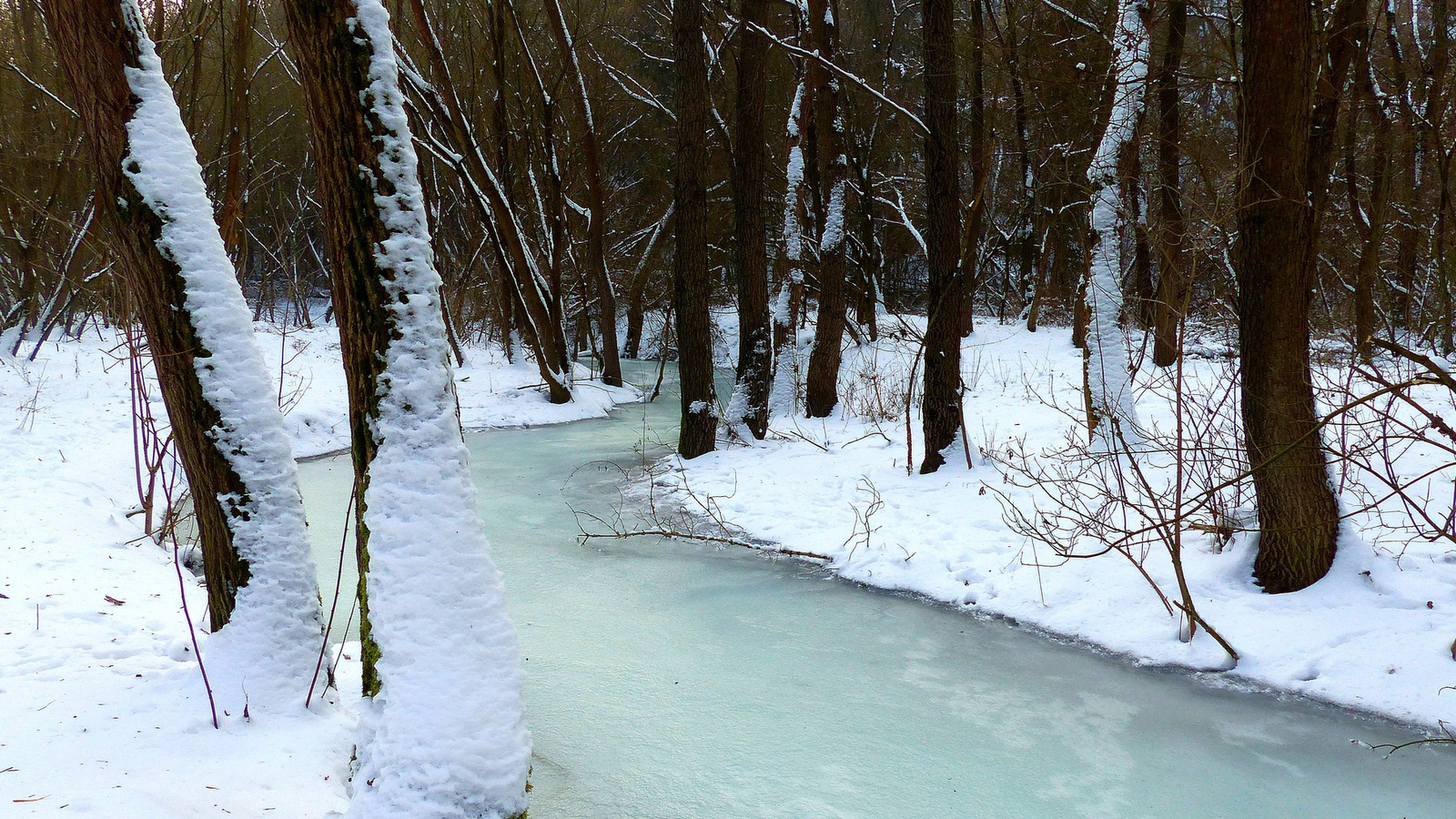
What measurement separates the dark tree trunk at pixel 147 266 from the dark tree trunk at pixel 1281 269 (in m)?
4.71

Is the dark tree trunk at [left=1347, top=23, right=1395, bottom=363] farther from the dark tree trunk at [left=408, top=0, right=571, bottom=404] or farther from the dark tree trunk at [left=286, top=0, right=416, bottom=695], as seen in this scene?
the dark tree trunk at [left=286, top=0, right=416, bottom=695]

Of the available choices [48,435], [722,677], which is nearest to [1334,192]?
[722,677]

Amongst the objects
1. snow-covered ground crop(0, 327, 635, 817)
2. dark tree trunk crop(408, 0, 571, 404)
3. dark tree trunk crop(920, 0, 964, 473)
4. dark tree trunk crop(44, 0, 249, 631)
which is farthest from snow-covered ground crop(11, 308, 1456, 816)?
dark tree trunk crop(408, 0, 571, 404)

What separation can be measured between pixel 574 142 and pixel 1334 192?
533 inches

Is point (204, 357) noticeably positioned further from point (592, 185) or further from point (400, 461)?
point (592, 185)

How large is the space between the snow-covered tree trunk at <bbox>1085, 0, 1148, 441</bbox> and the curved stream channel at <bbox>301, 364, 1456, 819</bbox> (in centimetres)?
309

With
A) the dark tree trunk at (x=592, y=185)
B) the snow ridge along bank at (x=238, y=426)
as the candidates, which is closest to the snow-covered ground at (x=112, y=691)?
the snow ridge along bank at (x=238, y=426)

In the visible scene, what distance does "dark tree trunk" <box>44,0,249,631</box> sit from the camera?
133 inches

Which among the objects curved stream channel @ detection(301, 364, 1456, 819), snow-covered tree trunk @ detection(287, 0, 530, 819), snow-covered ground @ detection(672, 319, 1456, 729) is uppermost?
snow-covered tree trunk @ detection(287, 0, 530, 819)

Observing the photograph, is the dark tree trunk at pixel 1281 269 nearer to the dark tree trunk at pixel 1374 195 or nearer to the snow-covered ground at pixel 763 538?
the snow-covered ground at pixel 763 538

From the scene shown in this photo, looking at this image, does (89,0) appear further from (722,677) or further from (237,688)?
(722,677)

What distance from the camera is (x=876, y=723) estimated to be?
4.05 metres

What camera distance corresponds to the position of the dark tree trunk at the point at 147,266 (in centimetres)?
338

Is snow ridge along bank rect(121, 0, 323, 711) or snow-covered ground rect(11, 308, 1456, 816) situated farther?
snow ridge along bank rect(121, 0, 323, 711)
